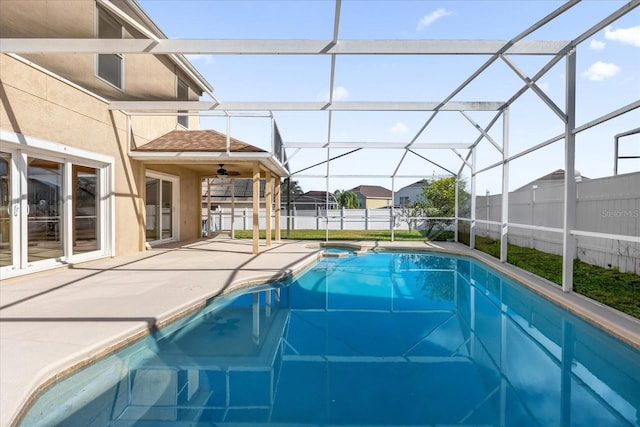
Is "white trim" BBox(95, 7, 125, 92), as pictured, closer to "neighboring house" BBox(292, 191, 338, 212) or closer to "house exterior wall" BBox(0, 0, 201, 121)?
"house exterior wall" BBox(0, 0, 201, 121)

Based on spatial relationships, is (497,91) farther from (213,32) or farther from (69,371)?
(69,371)

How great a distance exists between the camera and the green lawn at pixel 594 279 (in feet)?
16.4

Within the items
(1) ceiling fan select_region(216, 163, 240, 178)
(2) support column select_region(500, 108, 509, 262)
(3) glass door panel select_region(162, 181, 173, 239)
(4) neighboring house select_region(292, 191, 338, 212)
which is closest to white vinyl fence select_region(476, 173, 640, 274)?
(2) support column select_region(500, 108, 509, 262)

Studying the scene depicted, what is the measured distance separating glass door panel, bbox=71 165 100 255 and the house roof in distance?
3812 cm

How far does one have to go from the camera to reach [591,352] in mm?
3732

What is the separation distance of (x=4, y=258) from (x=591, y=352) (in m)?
7.81

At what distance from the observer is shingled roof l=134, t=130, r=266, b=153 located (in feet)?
29.7

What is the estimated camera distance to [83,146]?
23.5 feet

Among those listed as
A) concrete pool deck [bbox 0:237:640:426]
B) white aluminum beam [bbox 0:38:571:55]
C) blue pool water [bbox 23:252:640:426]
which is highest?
white aluminum beam [bbox 0:38:571:55]

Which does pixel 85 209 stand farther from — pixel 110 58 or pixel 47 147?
pixel 110 58

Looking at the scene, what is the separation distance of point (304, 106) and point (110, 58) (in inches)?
188

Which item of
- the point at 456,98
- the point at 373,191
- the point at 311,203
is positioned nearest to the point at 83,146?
the point at 456,98

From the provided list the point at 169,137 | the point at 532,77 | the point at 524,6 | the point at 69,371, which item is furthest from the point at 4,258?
the point at 532,77

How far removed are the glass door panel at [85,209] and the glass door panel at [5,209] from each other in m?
1.51
